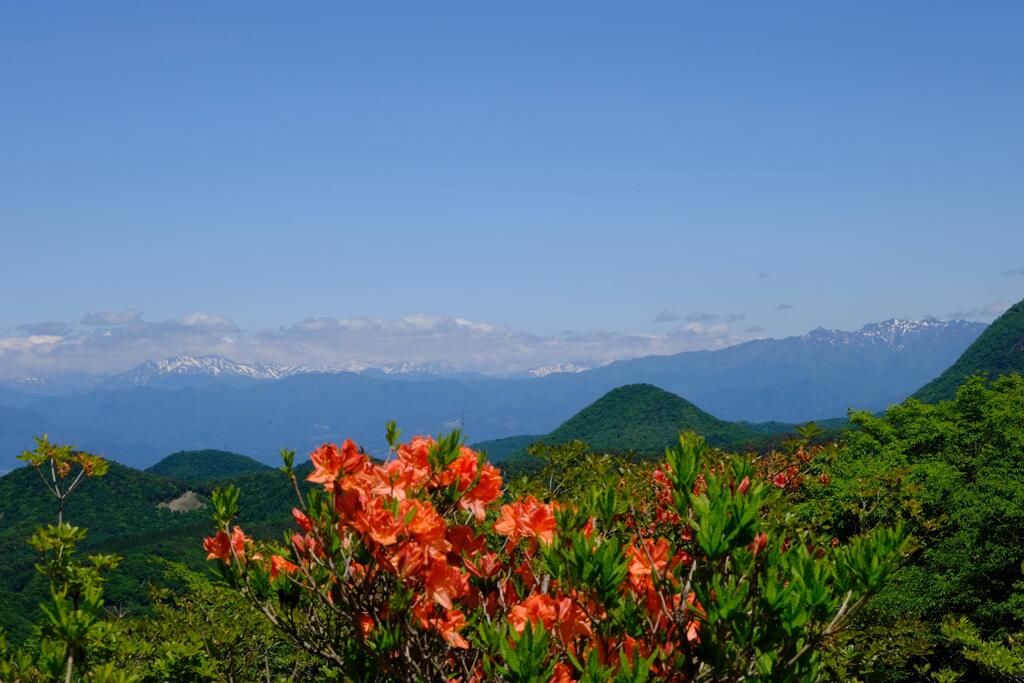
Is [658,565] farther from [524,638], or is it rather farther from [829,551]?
[524,638]

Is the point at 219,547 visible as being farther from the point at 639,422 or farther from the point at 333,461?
the point at 639,422

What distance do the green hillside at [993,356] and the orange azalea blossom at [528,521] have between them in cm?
10157

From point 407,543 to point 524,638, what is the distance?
0.87m

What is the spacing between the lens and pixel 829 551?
3434 mm

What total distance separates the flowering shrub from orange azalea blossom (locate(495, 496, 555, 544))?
0.01 meters

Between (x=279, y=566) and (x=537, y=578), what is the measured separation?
1.42 m

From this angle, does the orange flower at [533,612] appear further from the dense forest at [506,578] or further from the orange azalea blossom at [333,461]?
the orange azalea blossom at [333,461]

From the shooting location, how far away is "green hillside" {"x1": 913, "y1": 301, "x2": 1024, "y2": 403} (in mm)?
97312

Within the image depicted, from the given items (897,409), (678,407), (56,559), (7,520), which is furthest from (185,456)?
(56,559)

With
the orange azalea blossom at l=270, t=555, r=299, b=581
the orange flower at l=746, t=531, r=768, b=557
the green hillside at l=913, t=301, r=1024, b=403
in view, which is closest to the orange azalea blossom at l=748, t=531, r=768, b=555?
the orange flower at l=746, t=531, r=768, b=557

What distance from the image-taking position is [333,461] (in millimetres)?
3807

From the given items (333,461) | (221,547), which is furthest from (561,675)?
(221,547)

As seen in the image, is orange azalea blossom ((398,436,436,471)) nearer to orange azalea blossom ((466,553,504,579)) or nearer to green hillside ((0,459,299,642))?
orange azalea blossom ((466,553,504,579))

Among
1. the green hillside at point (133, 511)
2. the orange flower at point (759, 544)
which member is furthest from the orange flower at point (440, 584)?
the green hillside at point (133, 511)
